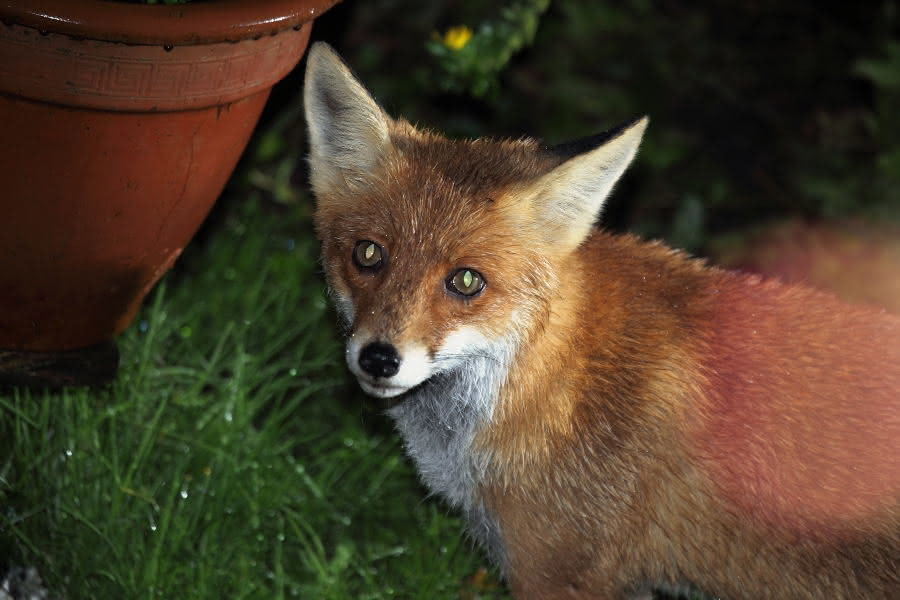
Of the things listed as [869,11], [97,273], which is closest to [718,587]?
[97,273]

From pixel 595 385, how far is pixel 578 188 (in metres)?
0.53

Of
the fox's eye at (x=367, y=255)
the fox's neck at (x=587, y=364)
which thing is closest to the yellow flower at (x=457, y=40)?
the fox's neck at (x=587, y=364)

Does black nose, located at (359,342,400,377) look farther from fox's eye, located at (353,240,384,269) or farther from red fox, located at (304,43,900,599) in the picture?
fox's eye, located at (353,240,384,269)

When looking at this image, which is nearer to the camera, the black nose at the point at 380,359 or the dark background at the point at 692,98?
the black nose at the point at 380,359

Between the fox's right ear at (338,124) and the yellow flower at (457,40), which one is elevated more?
the fox's right ear at (338,124)

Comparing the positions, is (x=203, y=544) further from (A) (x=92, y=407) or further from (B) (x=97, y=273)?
(B) (x=97, y=273)

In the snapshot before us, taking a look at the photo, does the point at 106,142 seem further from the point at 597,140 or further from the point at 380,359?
the point at 597,140

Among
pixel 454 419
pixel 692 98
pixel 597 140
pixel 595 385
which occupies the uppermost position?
pixel 597 140

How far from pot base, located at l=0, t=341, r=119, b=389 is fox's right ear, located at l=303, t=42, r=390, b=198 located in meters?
0.91

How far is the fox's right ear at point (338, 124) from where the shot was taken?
119 inches

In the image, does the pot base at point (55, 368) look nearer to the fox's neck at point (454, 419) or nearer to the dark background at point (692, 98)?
the fox's neck at point (454, 419)

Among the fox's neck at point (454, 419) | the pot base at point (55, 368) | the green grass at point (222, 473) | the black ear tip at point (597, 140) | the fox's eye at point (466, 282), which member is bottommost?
the green grass at point (222, 473)

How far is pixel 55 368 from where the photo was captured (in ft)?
11.2

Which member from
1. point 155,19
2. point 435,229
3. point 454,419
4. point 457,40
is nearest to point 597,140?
point 435,229
